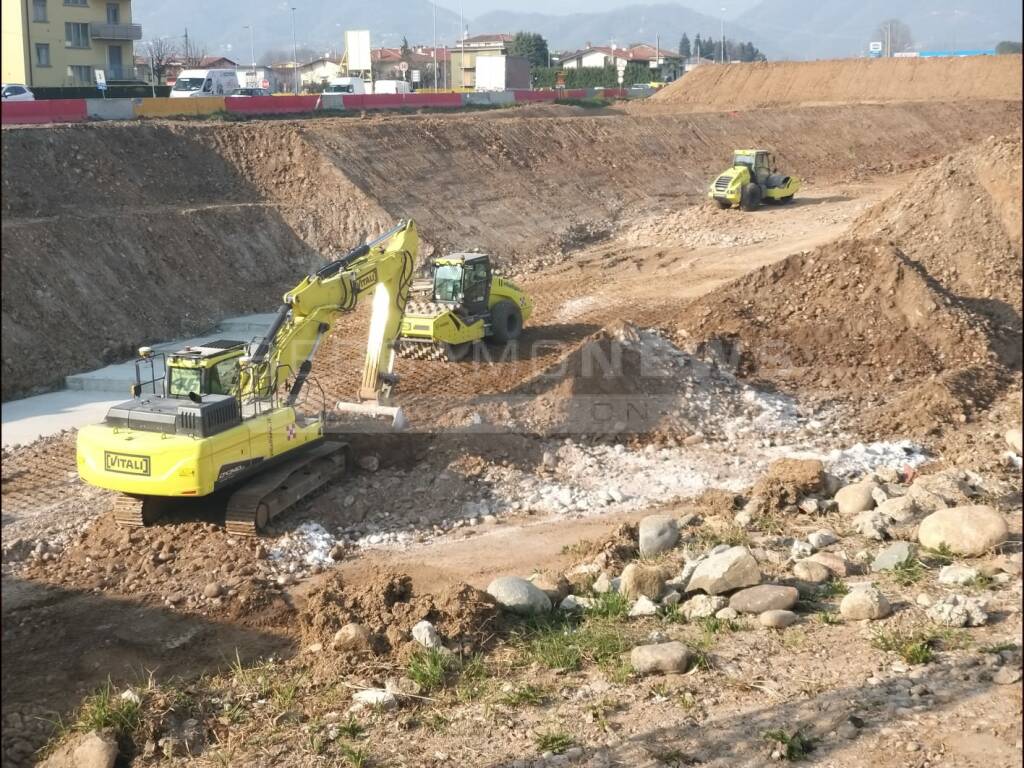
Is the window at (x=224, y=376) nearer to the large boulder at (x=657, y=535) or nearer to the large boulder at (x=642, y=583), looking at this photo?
the large boulder at (x=657, y=535)

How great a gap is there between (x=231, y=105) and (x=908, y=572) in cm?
2855

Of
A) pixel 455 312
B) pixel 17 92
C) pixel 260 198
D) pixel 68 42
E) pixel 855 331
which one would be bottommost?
pixel 855 331

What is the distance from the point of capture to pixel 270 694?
9430 mm

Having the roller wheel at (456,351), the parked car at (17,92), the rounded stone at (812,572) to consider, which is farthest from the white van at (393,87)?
the rounded stone at (812,572)

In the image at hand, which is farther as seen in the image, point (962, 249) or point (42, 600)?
point (962, 249)

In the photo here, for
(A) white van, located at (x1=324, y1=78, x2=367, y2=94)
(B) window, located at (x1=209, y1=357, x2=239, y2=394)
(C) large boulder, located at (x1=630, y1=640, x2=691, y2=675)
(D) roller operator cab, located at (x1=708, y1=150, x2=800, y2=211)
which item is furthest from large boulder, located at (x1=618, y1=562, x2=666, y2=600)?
(A) white van, located at (x1=324, y1=78, x2=367, y2=94)

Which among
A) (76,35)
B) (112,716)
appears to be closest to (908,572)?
(112,716)

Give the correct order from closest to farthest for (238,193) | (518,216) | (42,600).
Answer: (42,600) < (238,193) < (518,216)

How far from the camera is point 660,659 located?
9.19m

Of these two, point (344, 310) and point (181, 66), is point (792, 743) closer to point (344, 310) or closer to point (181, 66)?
point (344, 310)

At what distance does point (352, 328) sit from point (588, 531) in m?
9.52

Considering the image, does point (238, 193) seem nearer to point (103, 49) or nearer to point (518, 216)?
point (103, 49)

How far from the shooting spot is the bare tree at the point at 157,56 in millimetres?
36656

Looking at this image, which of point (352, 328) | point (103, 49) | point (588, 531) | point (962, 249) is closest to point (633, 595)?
point (588, 531)
